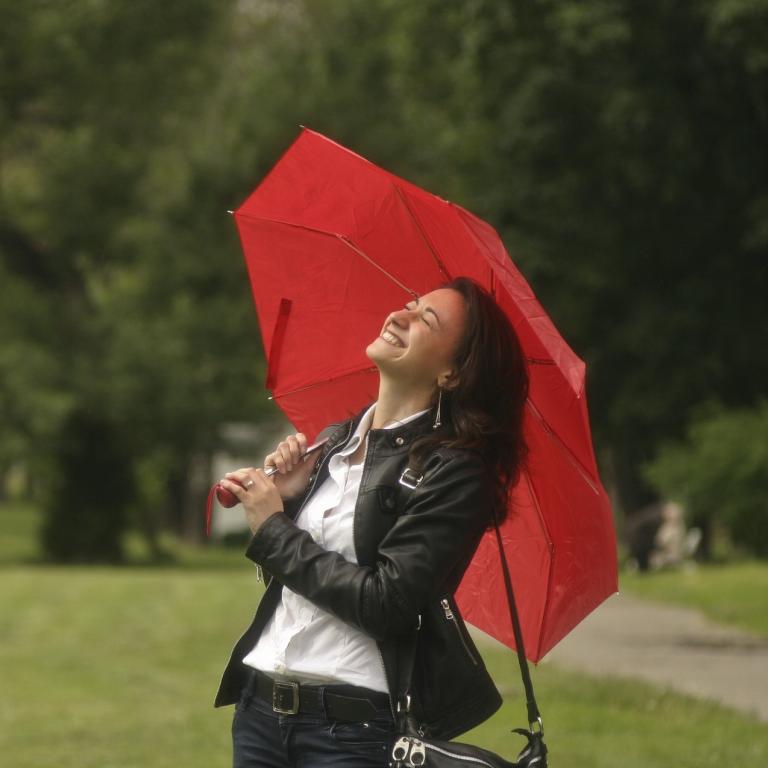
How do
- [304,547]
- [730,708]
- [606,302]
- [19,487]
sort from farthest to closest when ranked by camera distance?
1. [19,487]
2. [606,302]
3. [730,708]
4. [304,547]

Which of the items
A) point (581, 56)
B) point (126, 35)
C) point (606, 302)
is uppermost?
point (126, 35)

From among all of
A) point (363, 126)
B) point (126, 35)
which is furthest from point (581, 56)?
point (363, 126)

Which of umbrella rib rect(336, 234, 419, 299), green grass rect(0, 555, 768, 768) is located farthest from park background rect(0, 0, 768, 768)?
umbrella rib rect(336, 234, 419, 299)

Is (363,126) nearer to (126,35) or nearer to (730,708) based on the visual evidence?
(126,35)

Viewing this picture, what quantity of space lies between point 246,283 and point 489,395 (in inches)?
1165

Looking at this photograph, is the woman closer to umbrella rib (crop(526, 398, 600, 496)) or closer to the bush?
umbrella rib (crop(526, 398, 600, 496))

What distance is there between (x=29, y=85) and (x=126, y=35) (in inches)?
79.7

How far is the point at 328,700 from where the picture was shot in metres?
3.44

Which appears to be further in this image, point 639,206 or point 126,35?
point 126,35

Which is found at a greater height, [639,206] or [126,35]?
[126,35]

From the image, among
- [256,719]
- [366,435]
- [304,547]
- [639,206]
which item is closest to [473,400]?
[366,435]

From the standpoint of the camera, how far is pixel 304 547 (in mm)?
3420

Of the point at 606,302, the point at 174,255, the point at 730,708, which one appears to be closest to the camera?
the point at 730,708

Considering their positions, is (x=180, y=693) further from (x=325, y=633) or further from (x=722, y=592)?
(x=722, y=592)
